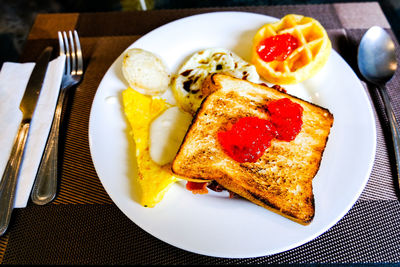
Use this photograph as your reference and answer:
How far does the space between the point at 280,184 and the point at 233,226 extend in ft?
1.13

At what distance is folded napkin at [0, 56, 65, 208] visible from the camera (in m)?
1.58

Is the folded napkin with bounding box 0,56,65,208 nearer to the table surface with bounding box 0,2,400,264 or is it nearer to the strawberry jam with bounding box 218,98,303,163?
the table surface with bounding box 0,2,400,264

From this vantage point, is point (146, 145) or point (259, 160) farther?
point (146, 145)

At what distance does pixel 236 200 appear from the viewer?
5.02 feet

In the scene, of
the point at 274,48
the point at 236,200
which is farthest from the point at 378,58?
the point at 236,200

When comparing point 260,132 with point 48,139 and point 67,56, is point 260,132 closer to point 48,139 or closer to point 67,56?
point 48,139

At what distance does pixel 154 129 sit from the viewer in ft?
5.44

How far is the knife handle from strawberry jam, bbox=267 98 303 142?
1.52 metres

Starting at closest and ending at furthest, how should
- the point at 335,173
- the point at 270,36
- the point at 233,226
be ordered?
the point at 233,226
the point at 335,173
the point at 270,36

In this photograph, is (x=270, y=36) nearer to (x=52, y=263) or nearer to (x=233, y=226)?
(x=233, y=226)

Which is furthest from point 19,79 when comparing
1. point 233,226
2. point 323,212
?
point 323,212

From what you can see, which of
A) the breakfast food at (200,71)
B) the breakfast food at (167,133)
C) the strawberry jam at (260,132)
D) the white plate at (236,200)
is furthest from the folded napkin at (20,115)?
the strawberry jam at (260,132)

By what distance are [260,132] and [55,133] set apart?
4.26ft

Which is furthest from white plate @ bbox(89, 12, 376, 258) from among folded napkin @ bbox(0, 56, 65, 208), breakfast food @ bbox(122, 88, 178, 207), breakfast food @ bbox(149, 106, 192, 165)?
folded napkin @ bbox(0, 56, 65, 208)
